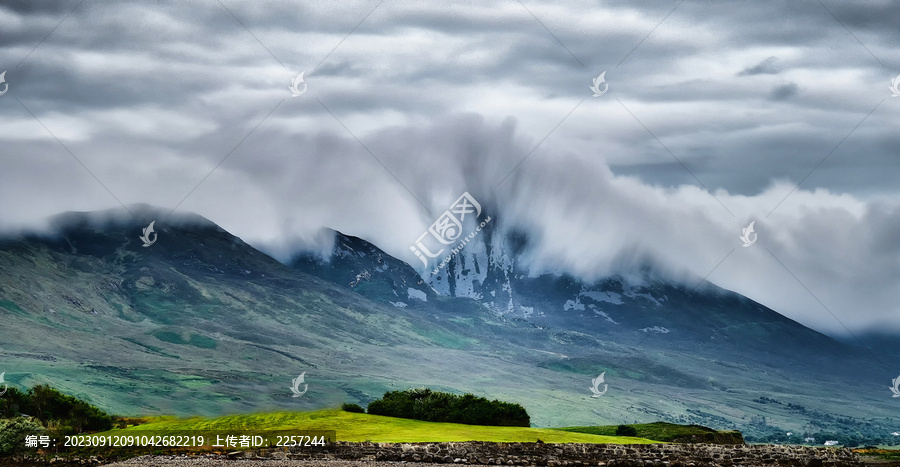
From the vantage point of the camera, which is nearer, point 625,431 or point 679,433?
point 679,433

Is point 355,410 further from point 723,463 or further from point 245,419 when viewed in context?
point 723,463

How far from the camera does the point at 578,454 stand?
54.3 metres

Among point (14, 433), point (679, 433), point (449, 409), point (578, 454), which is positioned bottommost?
point (14, 433)

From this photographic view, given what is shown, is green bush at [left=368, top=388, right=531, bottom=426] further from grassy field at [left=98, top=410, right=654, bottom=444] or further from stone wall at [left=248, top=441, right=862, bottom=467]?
stone wall at [left=248, top=441, right=862, bottom=467]

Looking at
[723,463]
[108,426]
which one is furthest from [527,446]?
[108,426]

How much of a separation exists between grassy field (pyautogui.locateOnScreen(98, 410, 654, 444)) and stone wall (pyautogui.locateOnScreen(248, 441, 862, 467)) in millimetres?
3610

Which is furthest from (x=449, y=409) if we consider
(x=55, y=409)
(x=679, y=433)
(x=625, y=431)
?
(x=55, y=409)

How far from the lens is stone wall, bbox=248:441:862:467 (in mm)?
53656

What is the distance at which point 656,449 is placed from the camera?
54469 mm

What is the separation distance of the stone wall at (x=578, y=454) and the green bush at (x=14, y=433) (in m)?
13.9

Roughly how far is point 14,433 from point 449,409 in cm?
2820

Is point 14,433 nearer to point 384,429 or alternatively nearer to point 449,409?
point 384,429

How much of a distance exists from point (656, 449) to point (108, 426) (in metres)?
42.0

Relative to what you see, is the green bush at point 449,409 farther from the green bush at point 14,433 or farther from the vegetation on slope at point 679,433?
the green bush at point 14,433
